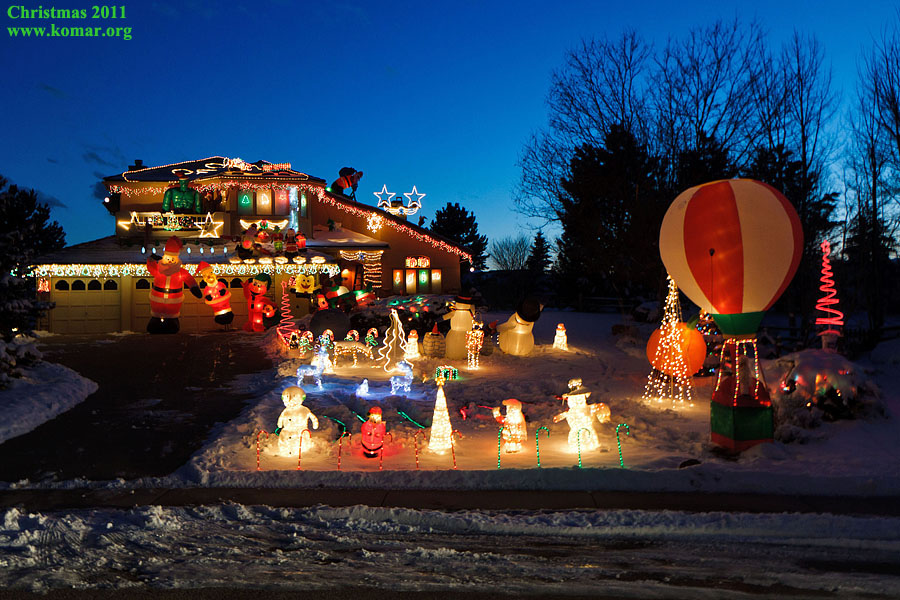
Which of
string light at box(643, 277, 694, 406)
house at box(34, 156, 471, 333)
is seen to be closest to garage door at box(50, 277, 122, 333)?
house at box(34, 156, 471, 333)

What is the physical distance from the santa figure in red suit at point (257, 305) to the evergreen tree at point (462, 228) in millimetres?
36367

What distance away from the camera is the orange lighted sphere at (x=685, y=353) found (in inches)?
462

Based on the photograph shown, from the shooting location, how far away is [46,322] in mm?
21766

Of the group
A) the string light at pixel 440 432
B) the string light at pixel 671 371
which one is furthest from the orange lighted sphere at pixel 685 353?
the string light at pixel 440 432

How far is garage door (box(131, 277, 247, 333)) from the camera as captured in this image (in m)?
22.3

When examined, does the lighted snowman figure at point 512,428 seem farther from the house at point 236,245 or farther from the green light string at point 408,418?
the house at point 236,245

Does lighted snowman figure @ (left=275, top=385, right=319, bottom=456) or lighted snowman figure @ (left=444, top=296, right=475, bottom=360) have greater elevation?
lighted snowman figure @ (left=444, top=296, right=475, bottom=360)

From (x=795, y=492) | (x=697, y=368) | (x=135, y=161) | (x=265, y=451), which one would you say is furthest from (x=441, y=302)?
(x=135, y=161)

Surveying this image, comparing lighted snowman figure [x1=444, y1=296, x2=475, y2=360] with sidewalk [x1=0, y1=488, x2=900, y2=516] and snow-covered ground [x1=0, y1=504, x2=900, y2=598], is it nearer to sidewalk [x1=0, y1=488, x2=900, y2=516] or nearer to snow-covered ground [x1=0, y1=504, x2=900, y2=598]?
sidewalk [x1=0, y1=488, x2=900, y2=516]

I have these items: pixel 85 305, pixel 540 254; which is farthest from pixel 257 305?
pixel 540 254

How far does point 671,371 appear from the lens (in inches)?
459

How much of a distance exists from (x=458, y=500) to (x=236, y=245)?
63.6ft

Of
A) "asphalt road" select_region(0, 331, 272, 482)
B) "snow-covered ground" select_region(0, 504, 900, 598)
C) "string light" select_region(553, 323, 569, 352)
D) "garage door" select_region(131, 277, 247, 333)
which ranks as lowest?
"snow-covered ground" select_region(0, 504, 900, 598)

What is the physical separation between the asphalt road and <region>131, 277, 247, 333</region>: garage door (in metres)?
4.06
